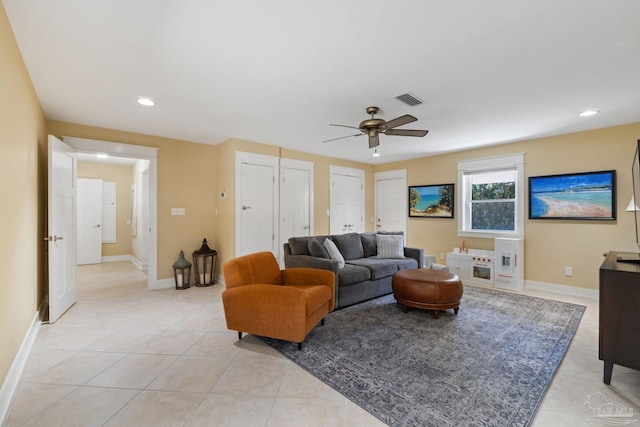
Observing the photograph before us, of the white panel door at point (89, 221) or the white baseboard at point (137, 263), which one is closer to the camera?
the white baseboard at point (137, 263)

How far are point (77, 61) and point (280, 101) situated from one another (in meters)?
1.75

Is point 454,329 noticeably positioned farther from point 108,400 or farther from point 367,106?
point 108,400

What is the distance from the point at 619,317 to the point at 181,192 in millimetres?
5341

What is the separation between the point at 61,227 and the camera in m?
3.47

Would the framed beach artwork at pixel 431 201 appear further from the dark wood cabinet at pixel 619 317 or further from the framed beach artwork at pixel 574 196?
the dark wood cabinet at pixel 619 317

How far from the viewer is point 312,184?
5.91m

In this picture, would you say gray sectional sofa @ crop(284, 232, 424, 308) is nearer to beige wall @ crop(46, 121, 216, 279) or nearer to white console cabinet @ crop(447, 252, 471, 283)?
white console cabinet @ crop(447, 252, 471, 283)

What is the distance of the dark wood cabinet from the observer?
6.40ft

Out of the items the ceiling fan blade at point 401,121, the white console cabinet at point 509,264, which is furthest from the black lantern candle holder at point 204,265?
the white console cabinet at point 509,264

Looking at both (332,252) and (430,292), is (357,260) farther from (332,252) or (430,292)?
(430,292)

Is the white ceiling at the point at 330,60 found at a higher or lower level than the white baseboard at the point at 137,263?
higher

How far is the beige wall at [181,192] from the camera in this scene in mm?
4723

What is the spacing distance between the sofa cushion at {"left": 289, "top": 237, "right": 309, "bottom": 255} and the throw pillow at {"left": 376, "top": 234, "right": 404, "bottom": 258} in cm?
137

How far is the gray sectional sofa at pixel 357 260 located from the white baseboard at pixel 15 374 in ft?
8.43
